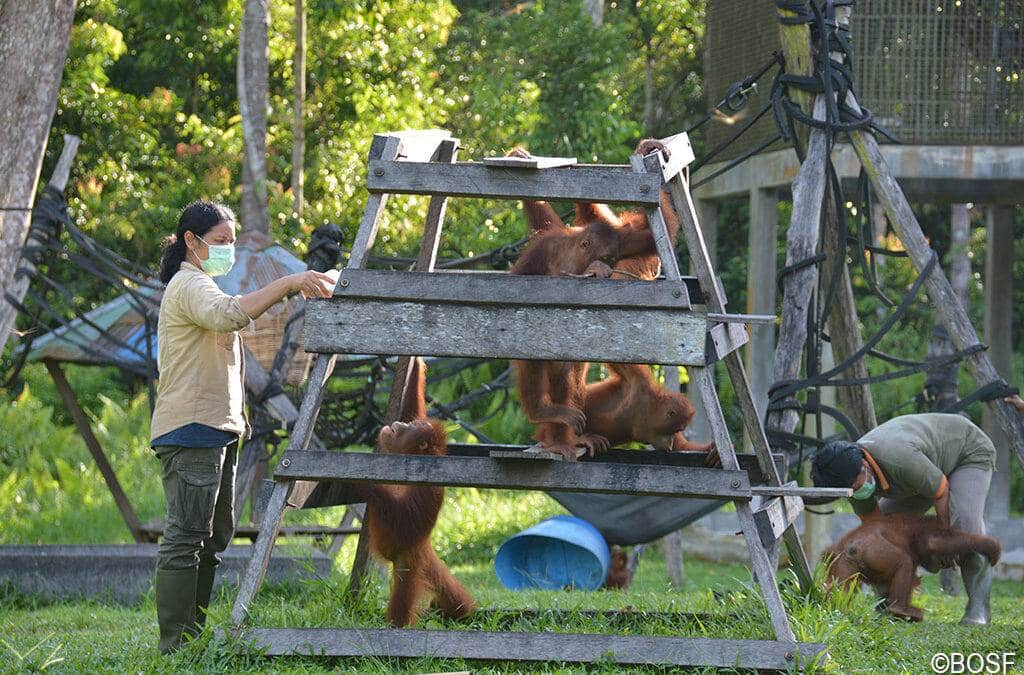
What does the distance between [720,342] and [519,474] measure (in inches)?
38.4

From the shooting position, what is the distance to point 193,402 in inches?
163

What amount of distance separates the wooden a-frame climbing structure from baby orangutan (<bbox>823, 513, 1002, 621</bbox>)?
1.73 meters

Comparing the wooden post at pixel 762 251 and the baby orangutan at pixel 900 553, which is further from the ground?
the wooden post at pixel 762 251

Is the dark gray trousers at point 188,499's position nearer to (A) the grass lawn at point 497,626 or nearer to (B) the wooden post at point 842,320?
(A) the grass lawn at point 497,626

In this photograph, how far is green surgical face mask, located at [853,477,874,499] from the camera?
535 centimetres

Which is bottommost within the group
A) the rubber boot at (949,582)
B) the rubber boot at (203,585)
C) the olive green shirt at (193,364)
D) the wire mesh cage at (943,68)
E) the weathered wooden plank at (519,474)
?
the rubber boot at (949,582)

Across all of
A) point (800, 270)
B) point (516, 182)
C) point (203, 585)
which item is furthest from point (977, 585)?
point (203, 585)

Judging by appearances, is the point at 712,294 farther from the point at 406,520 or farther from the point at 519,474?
the point at 406,520

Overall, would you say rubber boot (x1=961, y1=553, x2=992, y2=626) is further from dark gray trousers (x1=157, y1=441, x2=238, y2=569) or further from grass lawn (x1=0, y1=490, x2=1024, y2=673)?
dark gray trousers (x1=157, y1=441, x2=238, y2=569)

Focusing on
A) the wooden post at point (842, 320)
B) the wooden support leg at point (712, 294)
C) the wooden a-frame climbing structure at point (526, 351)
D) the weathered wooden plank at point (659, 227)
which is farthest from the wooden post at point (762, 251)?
the wooden a-frame climbing structure at point (526, 351)

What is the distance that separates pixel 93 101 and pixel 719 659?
34.6ft

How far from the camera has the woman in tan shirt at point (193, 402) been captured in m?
4.11

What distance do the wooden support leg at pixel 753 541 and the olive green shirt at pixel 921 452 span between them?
5.66 feet

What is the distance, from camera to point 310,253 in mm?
6383
